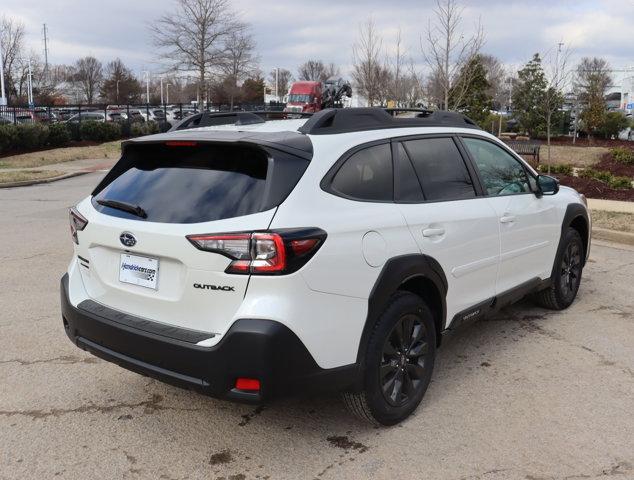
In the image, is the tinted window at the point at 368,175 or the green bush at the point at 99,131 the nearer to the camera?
the tinted window at the point at 368,175

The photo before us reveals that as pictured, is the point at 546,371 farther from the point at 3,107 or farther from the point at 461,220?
the point at 3,107

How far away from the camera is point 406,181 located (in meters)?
3.72

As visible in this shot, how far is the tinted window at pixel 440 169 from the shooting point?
12.7 feet

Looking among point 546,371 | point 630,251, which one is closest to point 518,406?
point 546,371

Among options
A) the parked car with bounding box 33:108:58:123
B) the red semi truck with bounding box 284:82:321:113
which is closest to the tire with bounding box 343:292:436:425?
the parked car with bounding box 33:108:58:123

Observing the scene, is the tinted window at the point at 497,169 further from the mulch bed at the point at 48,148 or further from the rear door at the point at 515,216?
the mulch bed at the point at 48,148

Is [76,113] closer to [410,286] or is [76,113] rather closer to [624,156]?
[624,156]

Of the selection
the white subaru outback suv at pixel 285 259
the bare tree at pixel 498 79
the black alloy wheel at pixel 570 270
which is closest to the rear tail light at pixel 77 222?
the white subaru outback suv at pixel 285 259

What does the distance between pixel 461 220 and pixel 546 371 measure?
1.32 m

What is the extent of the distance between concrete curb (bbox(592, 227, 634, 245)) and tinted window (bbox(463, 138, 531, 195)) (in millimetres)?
4686

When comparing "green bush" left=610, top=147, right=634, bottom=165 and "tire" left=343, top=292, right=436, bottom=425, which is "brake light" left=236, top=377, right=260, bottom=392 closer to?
"tire" left=343, top=292, right=436, bottom=425

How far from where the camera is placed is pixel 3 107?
27.4 metres

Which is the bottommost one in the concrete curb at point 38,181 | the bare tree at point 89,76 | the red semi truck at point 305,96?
the concrete curb at point 38,181

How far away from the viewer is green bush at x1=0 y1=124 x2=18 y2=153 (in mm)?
22659
